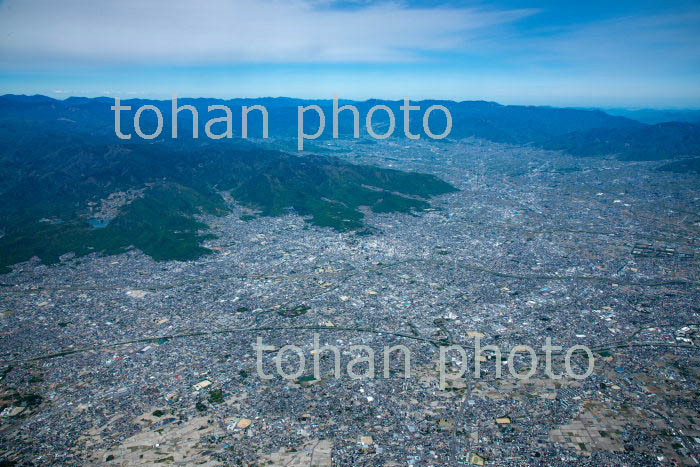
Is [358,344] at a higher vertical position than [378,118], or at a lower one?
lower

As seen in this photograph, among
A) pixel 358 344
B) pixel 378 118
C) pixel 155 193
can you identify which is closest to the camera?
pixel 358 344

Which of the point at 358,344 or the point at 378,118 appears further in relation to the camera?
the point at 378,118

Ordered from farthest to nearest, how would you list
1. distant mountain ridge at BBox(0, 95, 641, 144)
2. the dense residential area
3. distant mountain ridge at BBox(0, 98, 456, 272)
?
1. distant mountain ridge at BBox(0, 95, 641, 144)
2. distant mountain ridge at BBox(0, 98, 456, 272)
3. the dense residential area

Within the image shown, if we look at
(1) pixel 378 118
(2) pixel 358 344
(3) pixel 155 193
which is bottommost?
(2) pixel 358 344

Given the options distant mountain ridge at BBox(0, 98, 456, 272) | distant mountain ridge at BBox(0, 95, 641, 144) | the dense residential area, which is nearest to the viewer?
the dense residential area

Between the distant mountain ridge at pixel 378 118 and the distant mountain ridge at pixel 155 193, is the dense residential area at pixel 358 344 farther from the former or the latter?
the distant mountain ridge at pixel 378 118

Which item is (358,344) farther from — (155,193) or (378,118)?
(378,118)

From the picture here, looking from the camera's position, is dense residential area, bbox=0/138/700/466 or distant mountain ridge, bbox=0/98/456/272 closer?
dense residential area, bbox=0/138/700/466

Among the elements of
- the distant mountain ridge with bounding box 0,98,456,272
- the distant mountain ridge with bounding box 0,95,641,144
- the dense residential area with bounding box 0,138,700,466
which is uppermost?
the distant mountain ridge with bounding box 0,95,641,144

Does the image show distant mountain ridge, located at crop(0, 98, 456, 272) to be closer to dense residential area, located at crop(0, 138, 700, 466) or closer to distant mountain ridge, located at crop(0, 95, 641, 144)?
dense residential area, located at crop(0, 138, 700, 466)

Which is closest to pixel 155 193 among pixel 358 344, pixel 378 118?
pixel 358 344

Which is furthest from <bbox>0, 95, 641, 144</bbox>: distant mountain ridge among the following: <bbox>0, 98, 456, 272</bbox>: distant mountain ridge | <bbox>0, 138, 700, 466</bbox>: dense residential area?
<bbox>0, 138, 700, 466</bbox>: dense residential area

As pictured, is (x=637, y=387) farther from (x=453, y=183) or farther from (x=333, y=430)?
(x=453, y=183)
